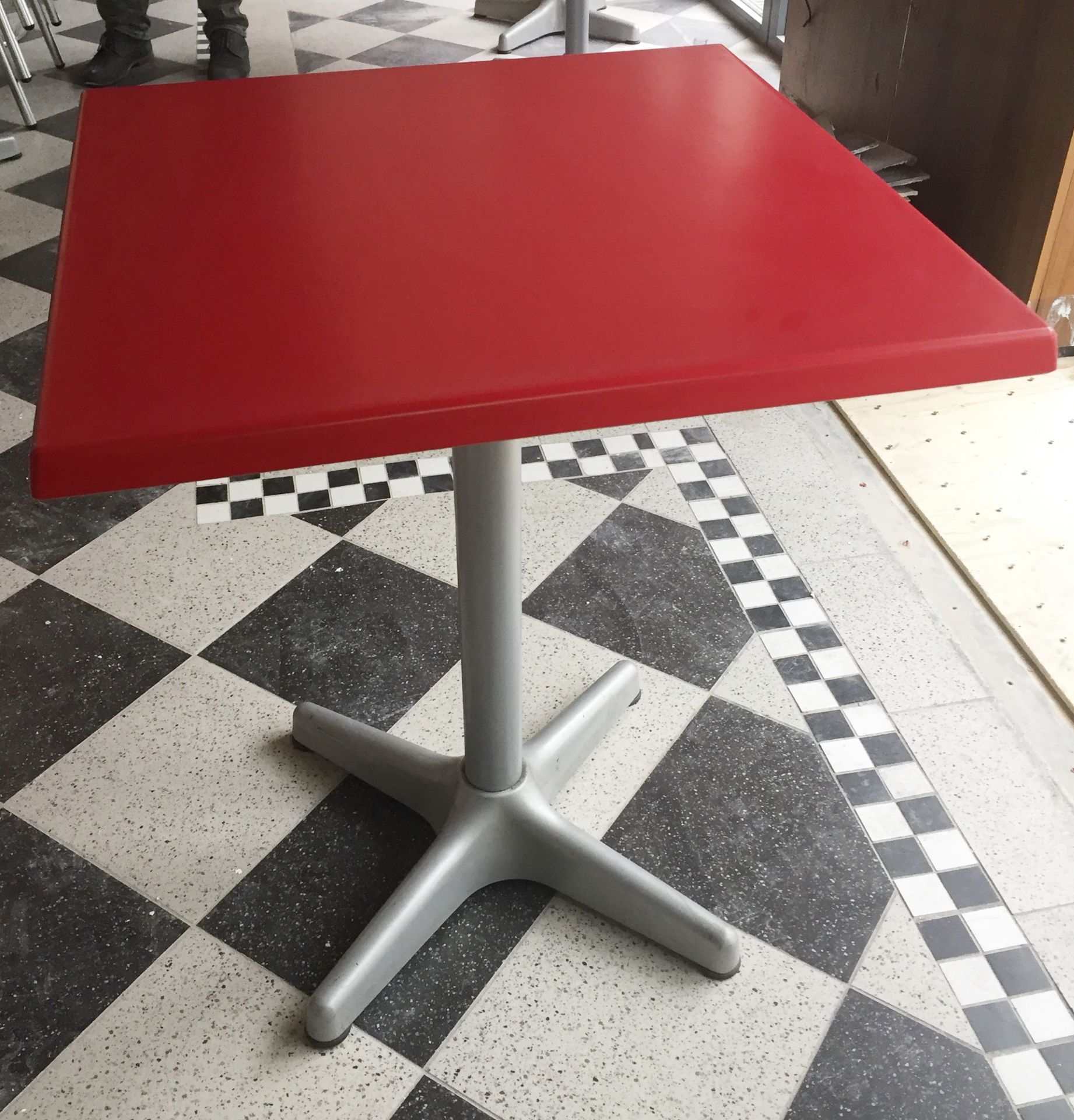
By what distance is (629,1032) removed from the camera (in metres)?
1.32

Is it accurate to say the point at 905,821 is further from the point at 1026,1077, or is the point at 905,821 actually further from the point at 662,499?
the point at 662,499

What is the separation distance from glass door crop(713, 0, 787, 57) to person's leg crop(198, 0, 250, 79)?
79.2 inches

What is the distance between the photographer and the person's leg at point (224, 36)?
3.97 metres

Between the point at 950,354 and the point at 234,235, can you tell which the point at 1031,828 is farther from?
the point at 234,235

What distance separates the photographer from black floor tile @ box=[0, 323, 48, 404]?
250 centimetres

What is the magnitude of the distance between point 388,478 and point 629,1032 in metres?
1.27

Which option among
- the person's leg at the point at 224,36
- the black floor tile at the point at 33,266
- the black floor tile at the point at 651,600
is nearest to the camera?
the black floor tile at the point at 651,600

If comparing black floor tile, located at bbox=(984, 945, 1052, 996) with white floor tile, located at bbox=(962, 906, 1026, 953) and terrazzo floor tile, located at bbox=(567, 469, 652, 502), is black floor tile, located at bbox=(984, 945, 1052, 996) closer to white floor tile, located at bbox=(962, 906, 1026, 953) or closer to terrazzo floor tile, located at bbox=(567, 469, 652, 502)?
white floor tile, located at bbox=(962, 906, 1026, 953)

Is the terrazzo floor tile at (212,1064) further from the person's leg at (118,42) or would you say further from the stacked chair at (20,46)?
the person's leg at (118,42)

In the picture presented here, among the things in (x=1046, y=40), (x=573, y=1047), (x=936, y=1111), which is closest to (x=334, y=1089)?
(x=573, y=1047)

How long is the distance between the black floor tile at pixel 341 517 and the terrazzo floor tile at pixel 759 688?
781mm

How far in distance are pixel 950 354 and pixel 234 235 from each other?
559mm

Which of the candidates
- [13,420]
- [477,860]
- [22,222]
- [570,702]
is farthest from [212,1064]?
[22,222]

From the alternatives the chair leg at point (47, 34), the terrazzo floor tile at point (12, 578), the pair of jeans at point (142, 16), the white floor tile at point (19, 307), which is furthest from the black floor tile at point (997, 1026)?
the chair leg at point (47, 34)
